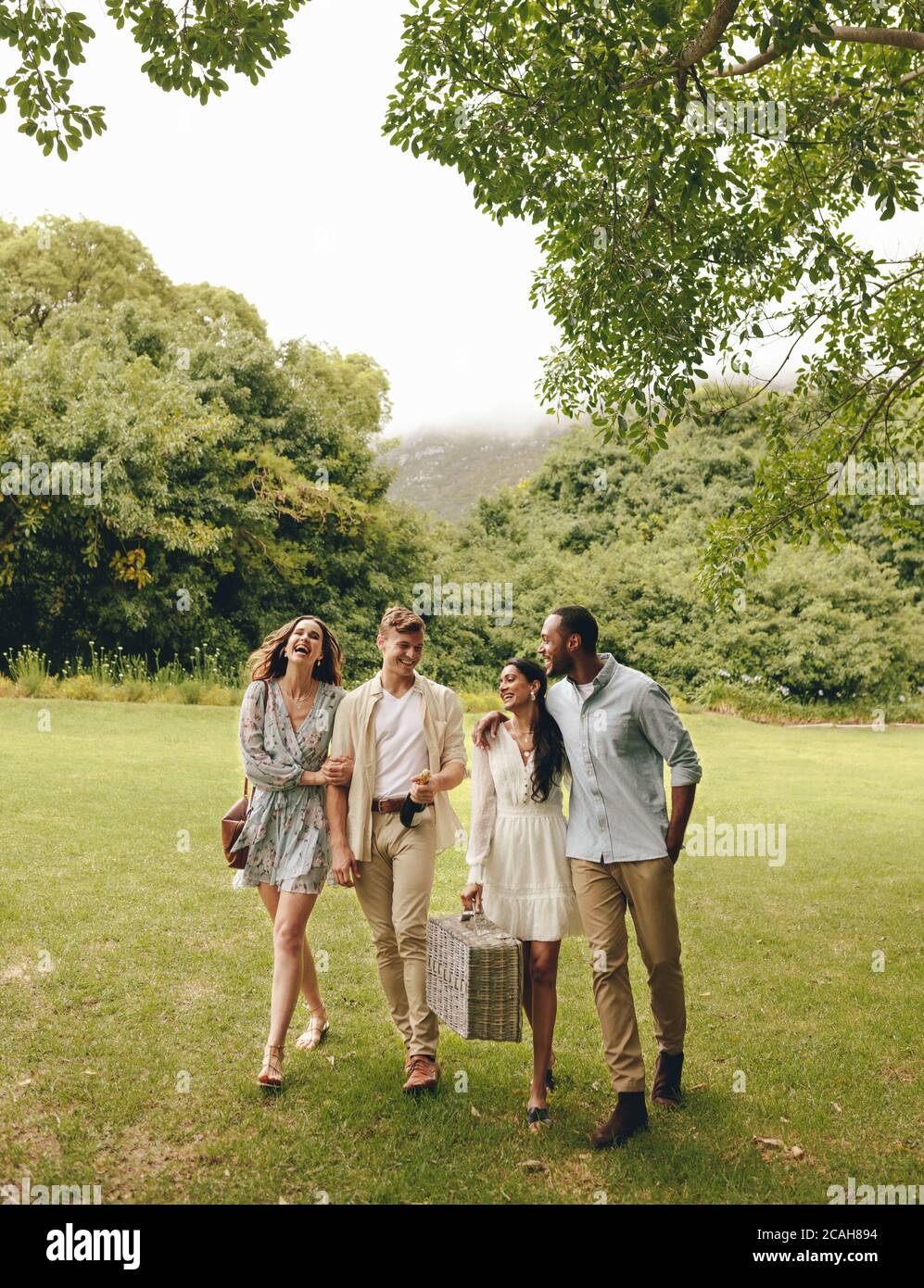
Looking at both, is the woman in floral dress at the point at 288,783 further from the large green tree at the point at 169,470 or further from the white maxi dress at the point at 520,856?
the large green tree at the point at 169,470

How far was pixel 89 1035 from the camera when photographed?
5.89 meters

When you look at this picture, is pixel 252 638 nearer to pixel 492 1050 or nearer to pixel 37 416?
pixel 37 416

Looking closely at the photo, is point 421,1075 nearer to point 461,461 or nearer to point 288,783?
point 288,783

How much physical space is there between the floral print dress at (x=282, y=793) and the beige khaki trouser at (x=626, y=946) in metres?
1.36

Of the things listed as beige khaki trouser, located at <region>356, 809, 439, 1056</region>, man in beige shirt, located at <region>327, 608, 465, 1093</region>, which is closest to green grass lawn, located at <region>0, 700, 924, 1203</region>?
beige khaki trouser, located at <region>356, 809, 439, 1056</region>

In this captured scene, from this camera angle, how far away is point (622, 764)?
16.6 feet

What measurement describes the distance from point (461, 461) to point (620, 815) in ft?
316

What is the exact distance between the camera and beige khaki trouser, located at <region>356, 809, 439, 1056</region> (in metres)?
5.22

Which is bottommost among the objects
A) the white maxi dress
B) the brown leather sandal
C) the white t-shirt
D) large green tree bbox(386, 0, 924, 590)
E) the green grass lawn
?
the green grass lawn

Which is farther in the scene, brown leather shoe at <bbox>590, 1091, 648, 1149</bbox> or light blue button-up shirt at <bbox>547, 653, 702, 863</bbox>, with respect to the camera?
light blue button-up shirt at <bbox>547, 653, 702, 863</bbox>

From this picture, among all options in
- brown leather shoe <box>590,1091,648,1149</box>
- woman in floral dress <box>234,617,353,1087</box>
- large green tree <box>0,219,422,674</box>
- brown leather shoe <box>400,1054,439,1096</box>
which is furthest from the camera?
large green tree <box>0,219,422,674</box>

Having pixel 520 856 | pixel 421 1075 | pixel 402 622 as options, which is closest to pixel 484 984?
pixel 520 856

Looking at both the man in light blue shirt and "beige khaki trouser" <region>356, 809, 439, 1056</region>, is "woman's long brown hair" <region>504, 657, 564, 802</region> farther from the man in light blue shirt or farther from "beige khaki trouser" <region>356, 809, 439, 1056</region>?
"beige khaki trouser" <region>356, 809, 439, 1056</region>

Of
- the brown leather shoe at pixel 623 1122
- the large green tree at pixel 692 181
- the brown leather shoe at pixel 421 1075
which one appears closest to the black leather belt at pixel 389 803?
the brown leather shoe at pixel 421 1075
